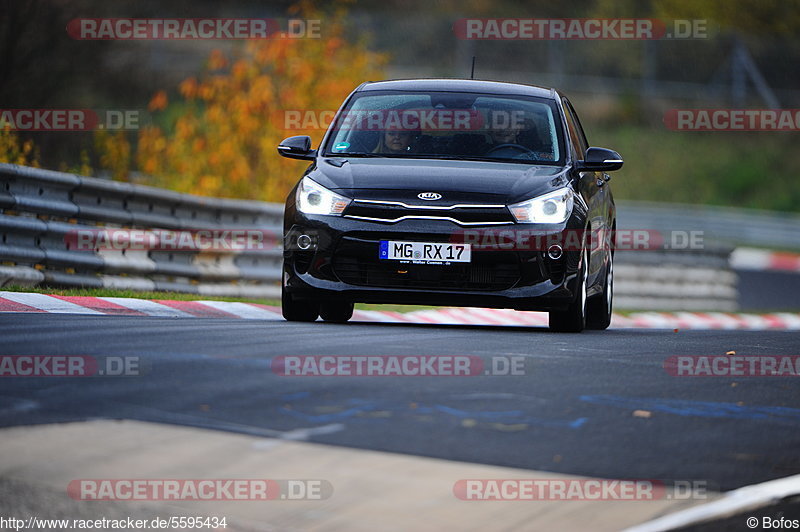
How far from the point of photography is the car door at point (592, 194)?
11062mm

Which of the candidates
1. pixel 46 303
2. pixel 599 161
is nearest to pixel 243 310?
pixel 46 303

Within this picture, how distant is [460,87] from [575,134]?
1005 mm

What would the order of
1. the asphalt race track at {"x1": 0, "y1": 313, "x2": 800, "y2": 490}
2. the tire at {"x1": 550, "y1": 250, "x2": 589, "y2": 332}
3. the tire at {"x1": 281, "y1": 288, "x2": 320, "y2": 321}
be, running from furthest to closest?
the tire at {"x1": 281, "y1": 288, "x2": 320, "y2": 321}
the tire at {"x1": 550, "y1": 250, "x2": 589, "y2": 332}
the asphalt race track at {"x1": 0, "y1": 313, "x2": 800, "y2": 490}

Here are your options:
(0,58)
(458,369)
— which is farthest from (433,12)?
(458,369)

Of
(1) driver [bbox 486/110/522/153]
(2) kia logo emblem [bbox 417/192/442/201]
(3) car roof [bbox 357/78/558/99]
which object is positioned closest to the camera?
(2) kia logo emblem [bbox 417/192/442/201]

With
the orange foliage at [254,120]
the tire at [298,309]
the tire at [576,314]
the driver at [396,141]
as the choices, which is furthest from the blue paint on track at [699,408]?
the orange foliage at [254,120]

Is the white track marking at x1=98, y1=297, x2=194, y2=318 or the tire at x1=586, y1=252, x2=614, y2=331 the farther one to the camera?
the tire at x1=586, y1=252, x2=614, y2=331

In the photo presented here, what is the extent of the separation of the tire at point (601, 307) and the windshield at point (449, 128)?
154cm

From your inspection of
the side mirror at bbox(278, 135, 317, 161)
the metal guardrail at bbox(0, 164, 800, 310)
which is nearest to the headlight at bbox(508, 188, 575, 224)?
the side mirror at bbox(278, 135, 317, 161)

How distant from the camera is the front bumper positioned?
10.0 metres

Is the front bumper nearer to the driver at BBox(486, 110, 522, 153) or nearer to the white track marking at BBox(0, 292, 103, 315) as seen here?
the driver at BBox(486, 110, 522, 153)

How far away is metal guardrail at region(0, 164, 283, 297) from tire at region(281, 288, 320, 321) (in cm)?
273

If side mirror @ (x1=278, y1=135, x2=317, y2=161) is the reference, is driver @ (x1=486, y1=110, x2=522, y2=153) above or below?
above

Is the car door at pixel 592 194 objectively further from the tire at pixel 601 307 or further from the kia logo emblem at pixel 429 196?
the kia logo emblem at pixel 429 196
